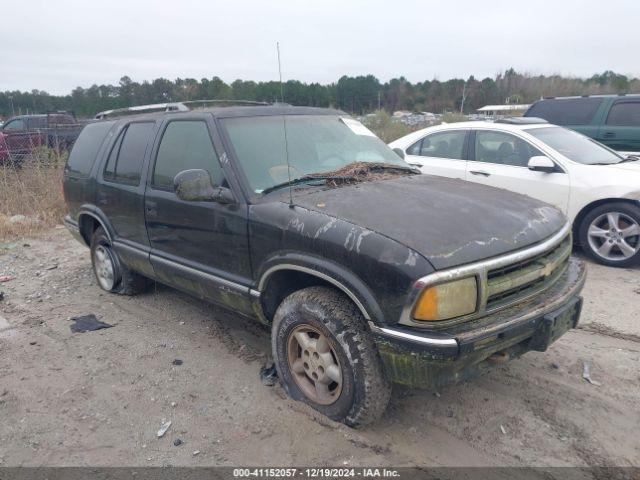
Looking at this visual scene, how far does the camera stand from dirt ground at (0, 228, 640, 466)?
282 centimetres

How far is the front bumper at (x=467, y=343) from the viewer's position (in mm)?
2496

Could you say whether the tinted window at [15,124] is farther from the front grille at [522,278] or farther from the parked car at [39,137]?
the front grille at [522,278]

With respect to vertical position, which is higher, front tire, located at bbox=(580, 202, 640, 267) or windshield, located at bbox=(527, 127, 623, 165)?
windshield, located at bbox=(527, 127, 623, 165)

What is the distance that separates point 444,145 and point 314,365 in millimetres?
4883

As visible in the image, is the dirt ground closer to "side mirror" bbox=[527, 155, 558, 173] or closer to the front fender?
the front fender

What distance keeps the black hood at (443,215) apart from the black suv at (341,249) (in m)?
0.01

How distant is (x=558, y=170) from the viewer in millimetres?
6059

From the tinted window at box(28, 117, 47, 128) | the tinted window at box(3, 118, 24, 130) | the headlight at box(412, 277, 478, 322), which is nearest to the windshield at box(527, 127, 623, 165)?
the headlight at box(412, 277, 478, 322)

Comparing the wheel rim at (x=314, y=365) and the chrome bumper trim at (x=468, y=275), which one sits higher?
the chrome bumper trim at (x=468, y=275)

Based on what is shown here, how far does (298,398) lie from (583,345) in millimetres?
2304

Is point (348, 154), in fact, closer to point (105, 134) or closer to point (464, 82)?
point (105, 134)

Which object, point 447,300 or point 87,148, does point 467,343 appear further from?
point 87,148

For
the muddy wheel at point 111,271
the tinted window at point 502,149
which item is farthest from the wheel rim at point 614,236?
the muddy wheel at point 111,271

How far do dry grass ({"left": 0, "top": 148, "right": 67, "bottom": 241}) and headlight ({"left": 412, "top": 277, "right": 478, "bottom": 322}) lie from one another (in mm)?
8065
